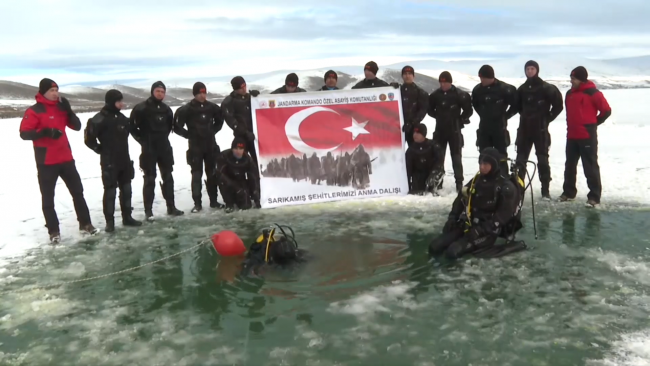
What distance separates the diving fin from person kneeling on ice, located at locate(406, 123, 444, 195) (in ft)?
9.50

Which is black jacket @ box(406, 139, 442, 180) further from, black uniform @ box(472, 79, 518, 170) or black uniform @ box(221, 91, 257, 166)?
black uniform @ box(221, 91, 257, 166)

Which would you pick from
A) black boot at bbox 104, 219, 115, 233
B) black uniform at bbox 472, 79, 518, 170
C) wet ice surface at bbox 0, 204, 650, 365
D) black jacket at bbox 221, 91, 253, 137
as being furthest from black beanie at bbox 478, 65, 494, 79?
black boot at bbox 104, 219, 115, 233

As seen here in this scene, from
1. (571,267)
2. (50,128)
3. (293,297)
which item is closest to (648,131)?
(571,267)

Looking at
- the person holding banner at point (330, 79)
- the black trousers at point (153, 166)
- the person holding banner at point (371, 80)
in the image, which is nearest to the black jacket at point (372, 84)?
the person holding banner at point (371, 80)

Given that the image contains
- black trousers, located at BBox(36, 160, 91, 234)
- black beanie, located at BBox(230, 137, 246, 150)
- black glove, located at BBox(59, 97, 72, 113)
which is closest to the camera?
black trousers, located at BBox(36, 160, 91, 234)

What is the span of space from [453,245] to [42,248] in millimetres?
5286

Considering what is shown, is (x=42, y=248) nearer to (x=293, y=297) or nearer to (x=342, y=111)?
(x=293, y=297)

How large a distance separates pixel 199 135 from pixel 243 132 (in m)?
0.74

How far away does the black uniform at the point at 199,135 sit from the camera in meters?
8.23

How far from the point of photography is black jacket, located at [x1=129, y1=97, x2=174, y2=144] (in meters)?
7.78

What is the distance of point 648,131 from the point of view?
650 inches

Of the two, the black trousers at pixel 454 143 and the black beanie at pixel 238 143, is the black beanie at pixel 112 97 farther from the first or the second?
the black trousers at pixel 454 143

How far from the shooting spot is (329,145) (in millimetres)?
8938

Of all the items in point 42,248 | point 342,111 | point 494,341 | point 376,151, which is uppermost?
point 342,111
